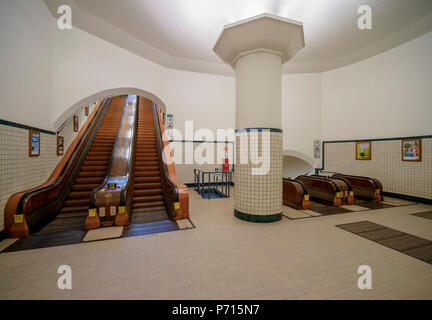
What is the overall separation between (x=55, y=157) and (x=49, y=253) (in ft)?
10.3

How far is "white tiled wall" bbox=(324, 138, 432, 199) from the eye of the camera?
17.7 feet

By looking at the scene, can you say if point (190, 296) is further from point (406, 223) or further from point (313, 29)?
point (313, 29)

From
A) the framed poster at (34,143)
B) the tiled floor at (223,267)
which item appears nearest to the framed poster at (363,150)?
the tiled floor at (223,267)

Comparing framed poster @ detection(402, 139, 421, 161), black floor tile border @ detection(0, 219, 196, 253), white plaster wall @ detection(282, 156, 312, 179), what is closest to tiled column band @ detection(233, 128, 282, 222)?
black floor tile border @ detection(0, 219, 196, 253)

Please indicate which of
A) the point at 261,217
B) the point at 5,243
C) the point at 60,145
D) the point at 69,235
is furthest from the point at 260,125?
the point at 60,145

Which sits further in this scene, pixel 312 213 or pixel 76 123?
pixel 76 123

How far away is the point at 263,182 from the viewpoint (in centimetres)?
395

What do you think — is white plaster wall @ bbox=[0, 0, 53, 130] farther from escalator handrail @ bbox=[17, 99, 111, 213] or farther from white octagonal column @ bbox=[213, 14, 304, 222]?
white octagonal column @ bbox=[213, 14, 304, 222]

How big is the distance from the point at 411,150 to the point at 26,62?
377 inches

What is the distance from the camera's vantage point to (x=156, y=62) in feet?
22.7

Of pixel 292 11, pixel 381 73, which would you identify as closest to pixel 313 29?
pixel 292 11

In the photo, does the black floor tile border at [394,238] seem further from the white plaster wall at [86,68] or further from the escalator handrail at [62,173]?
the white plaster wall at [86,68]

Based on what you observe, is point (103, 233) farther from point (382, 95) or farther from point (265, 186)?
point (382, 95)

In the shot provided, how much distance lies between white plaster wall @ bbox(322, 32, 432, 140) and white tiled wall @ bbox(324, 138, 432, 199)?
0.40 metres
